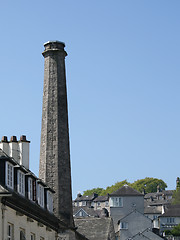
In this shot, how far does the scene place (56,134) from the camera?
43938mm

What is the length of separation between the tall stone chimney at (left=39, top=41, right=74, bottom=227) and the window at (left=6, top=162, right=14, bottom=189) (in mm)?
Answer: 17671

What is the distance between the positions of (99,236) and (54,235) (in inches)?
835

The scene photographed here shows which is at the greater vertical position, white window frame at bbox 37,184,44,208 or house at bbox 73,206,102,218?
house at bbox 73,206,102,218

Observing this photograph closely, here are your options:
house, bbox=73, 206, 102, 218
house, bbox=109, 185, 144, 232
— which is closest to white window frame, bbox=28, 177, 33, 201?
house, bbox=109, 185, 144, 232

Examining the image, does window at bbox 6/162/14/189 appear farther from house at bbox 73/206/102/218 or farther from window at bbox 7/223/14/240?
house at bbox 73/206/102/218

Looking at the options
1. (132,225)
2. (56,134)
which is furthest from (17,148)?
(132,225)

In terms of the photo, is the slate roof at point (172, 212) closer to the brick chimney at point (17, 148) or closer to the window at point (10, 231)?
the brick chimney at point (17, 148)

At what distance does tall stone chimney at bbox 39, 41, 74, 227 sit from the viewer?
141 ft

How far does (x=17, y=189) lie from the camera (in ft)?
83.8

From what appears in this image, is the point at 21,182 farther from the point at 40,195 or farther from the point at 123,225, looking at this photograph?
the point at 123,225

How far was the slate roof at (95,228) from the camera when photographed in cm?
5422

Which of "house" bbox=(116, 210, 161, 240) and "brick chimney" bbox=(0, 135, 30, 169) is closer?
"brick chimney" bbox=(0, 135, 30, 169)

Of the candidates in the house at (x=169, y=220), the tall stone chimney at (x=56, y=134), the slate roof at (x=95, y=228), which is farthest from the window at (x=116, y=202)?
the tall stone chimney at (x=56, y=134)

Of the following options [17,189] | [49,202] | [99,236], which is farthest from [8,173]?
[99,236]
